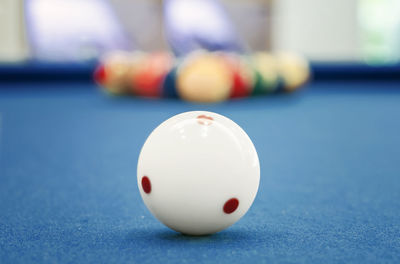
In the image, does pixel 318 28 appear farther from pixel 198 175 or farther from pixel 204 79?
pixel 198 175

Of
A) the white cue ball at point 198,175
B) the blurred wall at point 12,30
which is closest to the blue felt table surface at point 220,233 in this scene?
the white cue ball at point 198,175

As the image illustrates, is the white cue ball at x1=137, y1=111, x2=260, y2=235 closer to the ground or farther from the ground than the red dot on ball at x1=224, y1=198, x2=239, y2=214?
farther from the ground

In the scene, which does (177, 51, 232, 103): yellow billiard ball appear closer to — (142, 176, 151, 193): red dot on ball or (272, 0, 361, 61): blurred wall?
(142, 176, 151, 193): red dot on ball

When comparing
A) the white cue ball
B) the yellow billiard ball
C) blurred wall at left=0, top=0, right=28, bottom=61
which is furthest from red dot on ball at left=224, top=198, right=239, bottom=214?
blurred wall at left=0, top=0, right=28, bottom=61

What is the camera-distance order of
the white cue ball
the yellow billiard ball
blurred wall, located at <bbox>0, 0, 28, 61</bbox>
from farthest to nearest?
blurred wall, located at <bbox>0, 0, 28, 61</bbox>
the yellow billiard ball
the white cue ball

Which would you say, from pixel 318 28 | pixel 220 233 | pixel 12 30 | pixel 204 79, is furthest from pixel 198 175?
pixel 318 28

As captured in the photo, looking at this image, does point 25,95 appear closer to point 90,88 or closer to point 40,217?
point 90,88
